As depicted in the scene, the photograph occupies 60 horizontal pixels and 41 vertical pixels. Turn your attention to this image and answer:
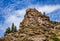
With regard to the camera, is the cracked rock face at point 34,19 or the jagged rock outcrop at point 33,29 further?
the cracked rock face at point 34,19

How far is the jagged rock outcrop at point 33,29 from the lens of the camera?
99.8m

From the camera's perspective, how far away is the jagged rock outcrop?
327ft

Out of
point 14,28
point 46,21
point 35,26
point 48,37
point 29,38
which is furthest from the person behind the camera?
point 14,28

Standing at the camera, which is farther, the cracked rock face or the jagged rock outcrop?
the cracked rock face

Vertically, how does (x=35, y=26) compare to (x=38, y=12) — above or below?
below

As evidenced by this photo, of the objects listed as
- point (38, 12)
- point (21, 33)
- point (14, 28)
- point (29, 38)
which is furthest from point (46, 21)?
point (14, 28)

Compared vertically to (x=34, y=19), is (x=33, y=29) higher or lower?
lower

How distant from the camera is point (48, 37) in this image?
338 ft

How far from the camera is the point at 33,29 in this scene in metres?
109

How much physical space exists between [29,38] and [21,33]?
42.4 ft

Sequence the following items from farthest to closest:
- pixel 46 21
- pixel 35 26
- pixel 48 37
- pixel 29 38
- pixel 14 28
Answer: pixel 14 28
pixel 46 21
pixel 35 26
pixel 48 37
pixel 29 38

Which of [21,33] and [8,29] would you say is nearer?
[21,33]

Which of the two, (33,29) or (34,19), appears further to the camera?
(34,19)

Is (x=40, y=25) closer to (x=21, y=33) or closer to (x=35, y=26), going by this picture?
(x=35, y=26)
